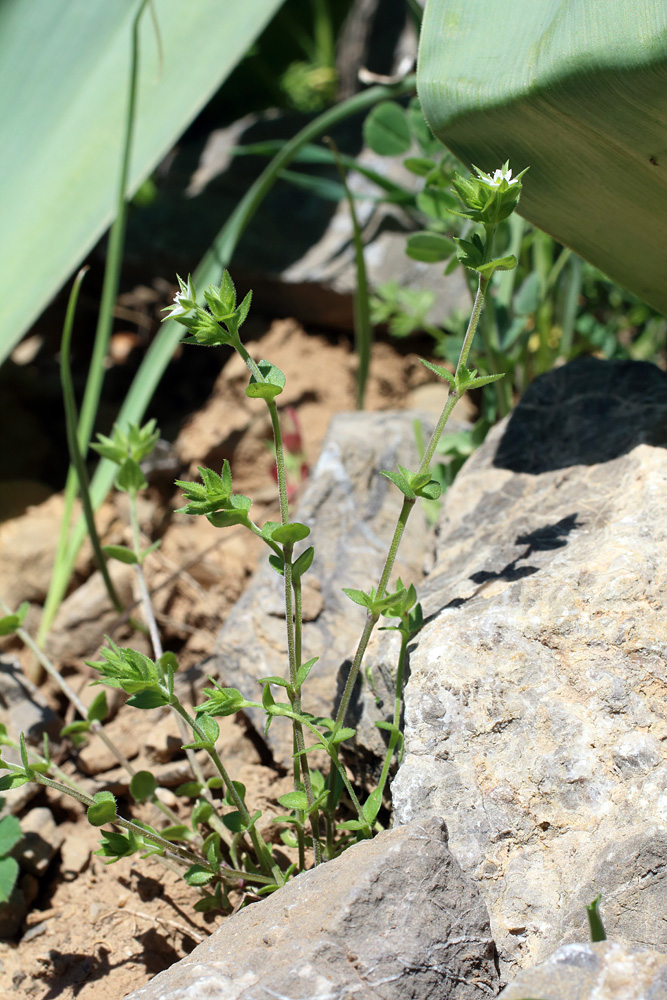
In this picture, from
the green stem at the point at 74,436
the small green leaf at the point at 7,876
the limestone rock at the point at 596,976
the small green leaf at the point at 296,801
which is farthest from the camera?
the green stem at the point at 74,436

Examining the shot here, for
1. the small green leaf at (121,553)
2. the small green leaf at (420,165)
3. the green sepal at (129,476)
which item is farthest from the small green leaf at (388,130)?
the small green leaf at (121,553)

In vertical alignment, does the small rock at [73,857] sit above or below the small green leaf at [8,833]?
below

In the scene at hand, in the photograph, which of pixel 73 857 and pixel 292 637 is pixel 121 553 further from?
pixel 73 857

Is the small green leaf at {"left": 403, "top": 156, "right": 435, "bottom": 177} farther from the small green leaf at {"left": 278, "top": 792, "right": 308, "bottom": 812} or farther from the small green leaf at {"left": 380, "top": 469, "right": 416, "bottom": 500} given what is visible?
the small green leaf at {"left": 278, "top": 792, "right": 308, "bottom": 812}

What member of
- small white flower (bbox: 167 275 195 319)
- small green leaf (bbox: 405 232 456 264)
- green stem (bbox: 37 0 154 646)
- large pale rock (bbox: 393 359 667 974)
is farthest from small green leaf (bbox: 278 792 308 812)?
small green leaf (bbox: 405 232 456 264)

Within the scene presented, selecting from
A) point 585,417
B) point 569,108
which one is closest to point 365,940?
point 585,417

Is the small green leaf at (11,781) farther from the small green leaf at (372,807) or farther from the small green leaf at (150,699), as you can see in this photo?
the small green leaf at (372,807)

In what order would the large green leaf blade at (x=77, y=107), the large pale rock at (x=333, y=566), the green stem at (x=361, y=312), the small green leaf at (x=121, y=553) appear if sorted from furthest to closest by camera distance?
the green stem at (x=361, y=312), the large green leaf blade at (x=77, y=107), the large pale rock at (x=333, y=566), the small green leaf at (x=121, y=553)
